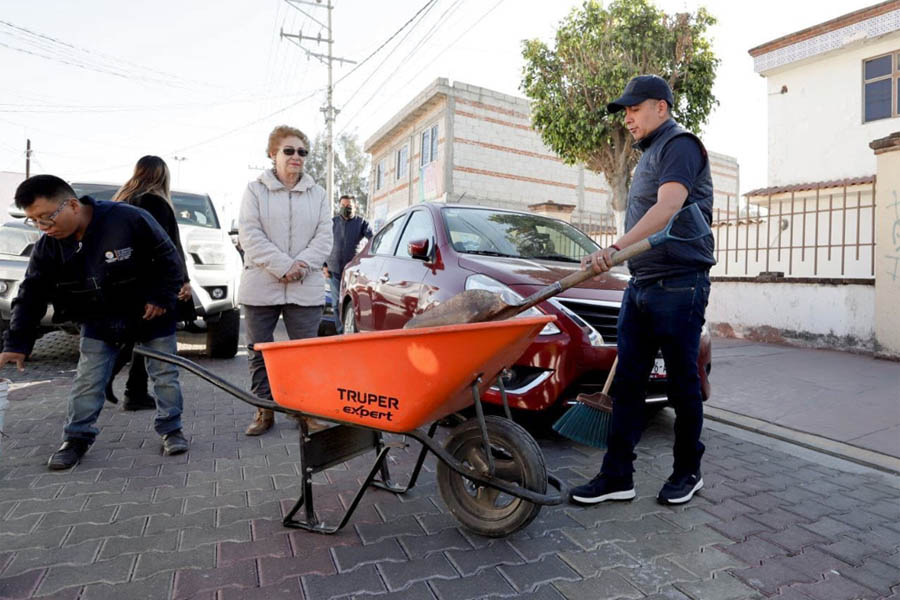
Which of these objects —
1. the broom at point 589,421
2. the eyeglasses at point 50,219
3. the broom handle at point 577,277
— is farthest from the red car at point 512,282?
the eyeglasses at point 50,219

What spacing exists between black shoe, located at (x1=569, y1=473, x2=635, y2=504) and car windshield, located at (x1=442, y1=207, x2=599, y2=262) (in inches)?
74.0

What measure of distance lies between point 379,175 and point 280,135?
80.5 ft

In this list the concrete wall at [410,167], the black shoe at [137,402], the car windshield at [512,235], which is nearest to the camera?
the car windshield at [512,235]

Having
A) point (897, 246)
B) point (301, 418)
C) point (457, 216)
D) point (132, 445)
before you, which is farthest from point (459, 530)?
point (897, 246)

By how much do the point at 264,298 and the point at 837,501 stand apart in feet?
11.6

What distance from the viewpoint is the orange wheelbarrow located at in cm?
210

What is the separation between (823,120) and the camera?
43.5 feet

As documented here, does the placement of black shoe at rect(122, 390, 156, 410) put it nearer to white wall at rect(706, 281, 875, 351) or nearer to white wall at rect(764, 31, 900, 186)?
white wall at rect(706, 281, 875, 351)

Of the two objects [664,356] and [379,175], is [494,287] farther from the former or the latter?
[379,175]

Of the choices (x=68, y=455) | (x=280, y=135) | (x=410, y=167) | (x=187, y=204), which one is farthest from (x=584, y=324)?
(x=410, y=167)

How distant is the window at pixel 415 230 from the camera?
15.3 ft

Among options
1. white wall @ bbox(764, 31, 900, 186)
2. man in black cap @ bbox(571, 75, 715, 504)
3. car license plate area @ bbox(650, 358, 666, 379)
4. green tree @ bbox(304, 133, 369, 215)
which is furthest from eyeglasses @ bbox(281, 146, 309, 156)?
green tree @ bbox(304, 133, 369, 215)

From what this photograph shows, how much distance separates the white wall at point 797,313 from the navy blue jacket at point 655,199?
5.66 m

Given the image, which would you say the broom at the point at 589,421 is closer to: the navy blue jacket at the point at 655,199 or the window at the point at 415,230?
the navy blue jacket at the point at 655,199
